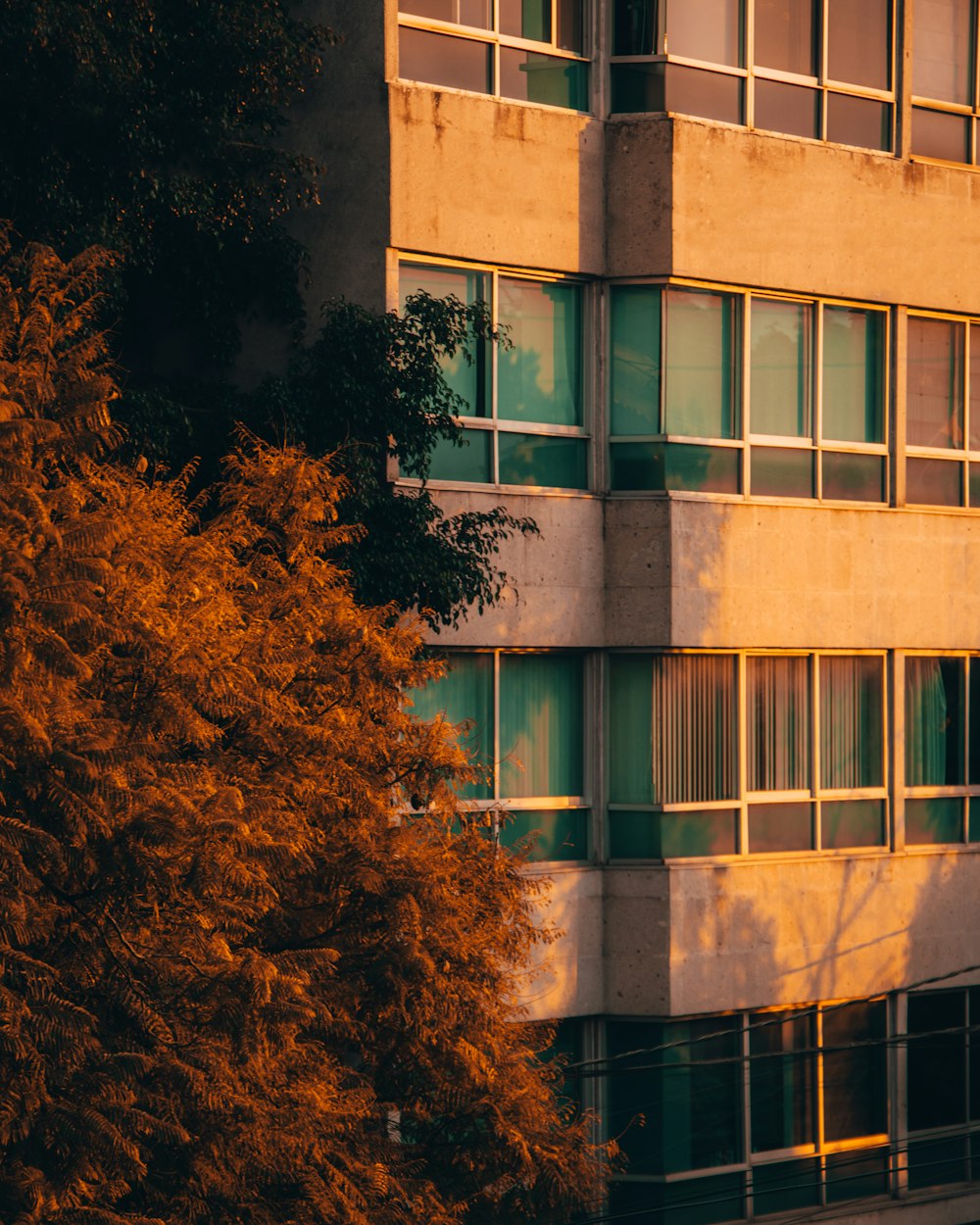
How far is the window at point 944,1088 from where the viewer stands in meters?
22.7

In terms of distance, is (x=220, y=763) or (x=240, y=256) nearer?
(x=220, y=763)

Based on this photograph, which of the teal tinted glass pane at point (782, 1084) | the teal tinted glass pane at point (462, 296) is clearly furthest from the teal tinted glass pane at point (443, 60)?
the teal tinted glass pane at point (782, 1084)

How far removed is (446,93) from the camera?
64.5 ft

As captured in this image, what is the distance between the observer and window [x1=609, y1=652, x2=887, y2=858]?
20844 millimetres

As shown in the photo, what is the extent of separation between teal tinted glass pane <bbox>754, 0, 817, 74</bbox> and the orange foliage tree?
28.4 feet

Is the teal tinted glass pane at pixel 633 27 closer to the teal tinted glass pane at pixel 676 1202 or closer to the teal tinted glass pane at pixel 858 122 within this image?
the teal tinted glass pane at pixel 858 122

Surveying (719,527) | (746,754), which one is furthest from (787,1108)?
(719,527)

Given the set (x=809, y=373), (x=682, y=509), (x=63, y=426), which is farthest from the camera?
(x=809, y=373)

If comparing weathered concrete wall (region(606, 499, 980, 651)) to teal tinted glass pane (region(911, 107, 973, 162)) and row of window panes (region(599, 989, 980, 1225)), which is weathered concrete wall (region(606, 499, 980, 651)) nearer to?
row of window panes (region(599, 989, 980, 1225))

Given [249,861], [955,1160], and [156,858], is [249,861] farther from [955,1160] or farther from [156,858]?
[955,1160]

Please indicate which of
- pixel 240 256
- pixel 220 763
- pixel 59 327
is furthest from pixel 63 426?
pixel 240 256

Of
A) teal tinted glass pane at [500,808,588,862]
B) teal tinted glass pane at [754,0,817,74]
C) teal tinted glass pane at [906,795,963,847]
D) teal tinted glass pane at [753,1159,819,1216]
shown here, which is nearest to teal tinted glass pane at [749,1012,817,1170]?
teal tinted glass pane at [753,1159,819,1216]

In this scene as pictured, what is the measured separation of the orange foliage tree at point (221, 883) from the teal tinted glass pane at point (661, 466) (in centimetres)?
585

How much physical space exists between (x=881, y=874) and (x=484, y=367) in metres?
6.46
